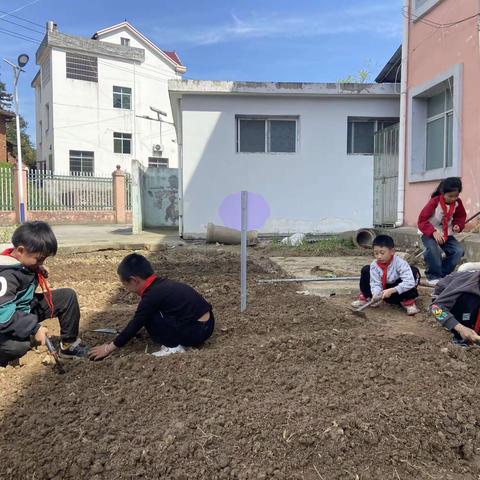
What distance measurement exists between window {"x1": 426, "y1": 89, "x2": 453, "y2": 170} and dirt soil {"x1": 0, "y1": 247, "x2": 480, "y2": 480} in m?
5.52

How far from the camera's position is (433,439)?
2295 millimetres

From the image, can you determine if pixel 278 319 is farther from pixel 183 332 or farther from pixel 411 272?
pixel 411 272

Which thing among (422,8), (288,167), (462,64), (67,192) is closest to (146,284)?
(462,64)

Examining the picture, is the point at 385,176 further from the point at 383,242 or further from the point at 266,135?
the point at 383,242

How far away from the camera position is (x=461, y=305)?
11.4 ft

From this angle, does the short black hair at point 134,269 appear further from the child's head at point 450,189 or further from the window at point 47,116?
the window at point 47,116

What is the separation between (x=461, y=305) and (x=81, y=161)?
2962 cm

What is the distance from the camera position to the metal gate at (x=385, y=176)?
10516 mm

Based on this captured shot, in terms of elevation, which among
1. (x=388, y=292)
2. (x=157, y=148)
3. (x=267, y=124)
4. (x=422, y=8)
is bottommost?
(x=388, y=292)

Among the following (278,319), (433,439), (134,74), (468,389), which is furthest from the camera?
(134,74)

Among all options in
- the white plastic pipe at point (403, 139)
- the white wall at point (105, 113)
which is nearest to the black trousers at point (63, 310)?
the white plastic pipe at point (403, 139)

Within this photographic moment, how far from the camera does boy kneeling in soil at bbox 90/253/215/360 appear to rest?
10.9 feet

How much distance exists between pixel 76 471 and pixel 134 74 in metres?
32.3

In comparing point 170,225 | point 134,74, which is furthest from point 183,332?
point 134,74
